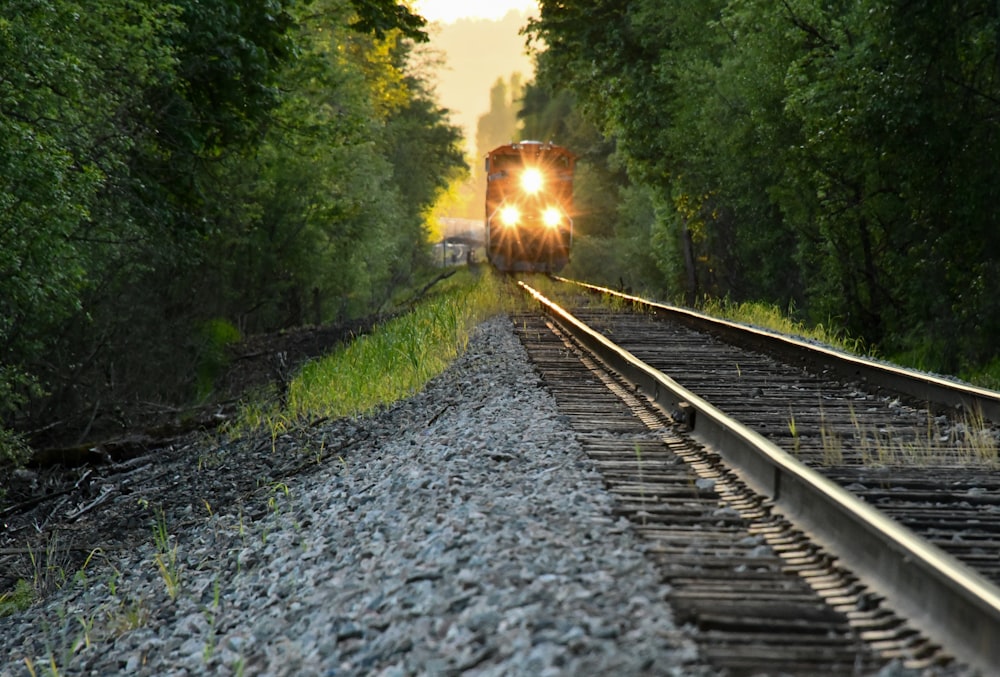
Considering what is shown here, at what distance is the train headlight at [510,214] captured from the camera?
30.5 m

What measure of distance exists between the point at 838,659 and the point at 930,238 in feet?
48.3

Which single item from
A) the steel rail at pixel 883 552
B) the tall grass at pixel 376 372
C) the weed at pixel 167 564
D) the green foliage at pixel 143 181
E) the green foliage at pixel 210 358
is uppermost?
the green foliage at pixel 143 181

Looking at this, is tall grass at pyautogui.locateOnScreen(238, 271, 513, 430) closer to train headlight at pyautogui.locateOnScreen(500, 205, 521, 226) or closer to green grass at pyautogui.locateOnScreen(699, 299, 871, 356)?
green grass at pyautogui.locateOnScreen(699, 299, 871, 356)

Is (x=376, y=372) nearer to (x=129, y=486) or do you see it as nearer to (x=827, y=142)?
(x=129, y=486)

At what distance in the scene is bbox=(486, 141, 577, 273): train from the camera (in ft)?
98.8

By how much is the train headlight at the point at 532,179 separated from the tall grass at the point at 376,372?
14.9 metres

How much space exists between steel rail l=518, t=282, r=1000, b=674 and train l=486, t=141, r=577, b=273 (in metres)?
25.5

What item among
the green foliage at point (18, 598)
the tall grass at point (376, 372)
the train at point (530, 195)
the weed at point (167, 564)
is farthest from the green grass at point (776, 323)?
the train at point (530, 195)

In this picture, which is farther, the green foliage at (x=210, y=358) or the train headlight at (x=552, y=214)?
the train headlight at (x=552, y=214)

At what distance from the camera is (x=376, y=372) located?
10695 mm

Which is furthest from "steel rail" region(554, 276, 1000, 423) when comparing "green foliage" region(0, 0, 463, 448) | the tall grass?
"green foliage" region(0, 0, 463, 448)

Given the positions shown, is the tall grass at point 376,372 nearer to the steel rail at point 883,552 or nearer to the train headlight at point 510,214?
the steel rail at point 883,552

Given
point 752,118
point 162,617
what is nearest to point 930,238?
point 752,118

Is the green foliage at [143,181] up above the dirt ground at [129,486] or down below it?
above
